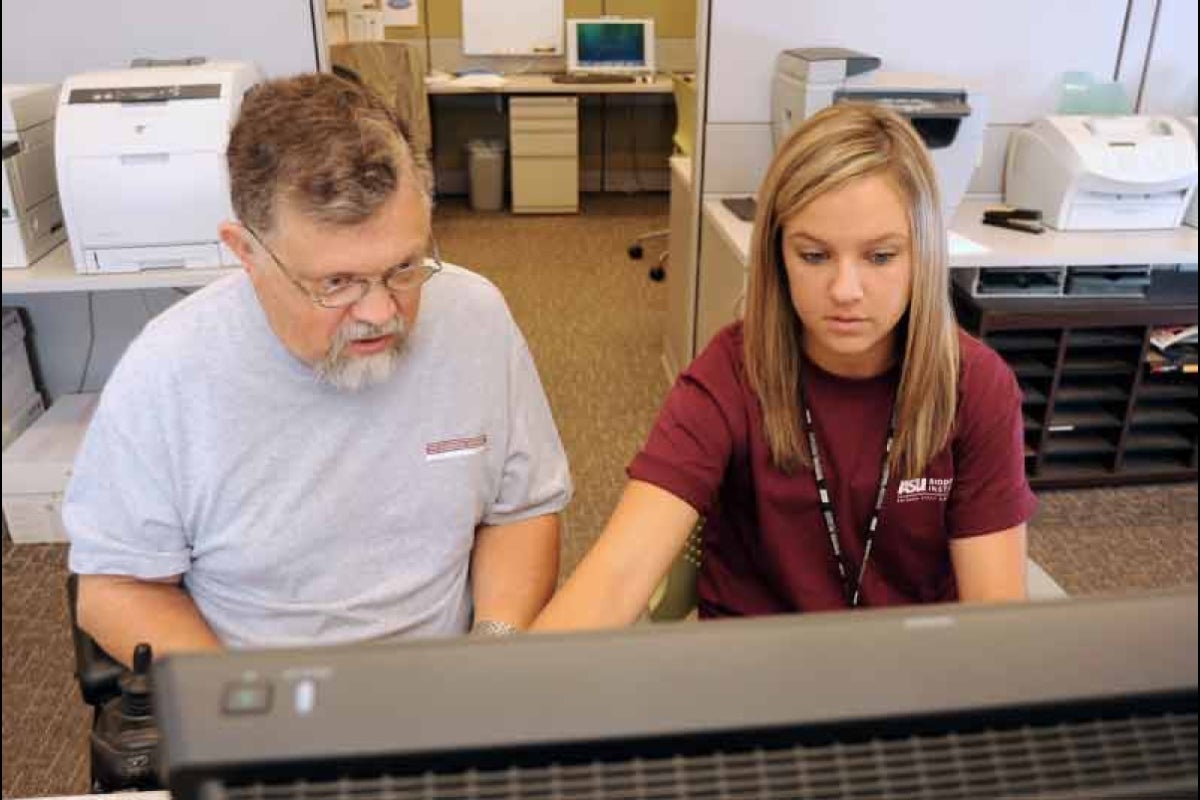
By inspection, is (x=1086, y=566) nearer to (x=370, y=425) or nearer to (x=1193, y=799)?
(x=370, y=425)

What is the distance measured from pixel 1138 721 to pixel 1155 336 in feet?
9.55

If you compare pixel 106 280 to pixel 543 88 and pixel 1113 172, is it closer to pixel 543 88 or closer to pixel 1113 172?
pixel 1113 172

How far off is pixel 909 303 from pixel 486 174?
5257mm

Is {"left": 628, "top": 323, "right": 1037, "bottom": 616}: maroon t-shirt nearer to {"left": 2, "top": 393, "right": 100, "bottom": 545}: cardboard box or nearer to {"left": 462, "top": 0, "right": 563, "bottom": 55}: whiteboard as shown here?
{"left": 2, "top": 393, "right": 100, "bottom": 545}: cardboard box

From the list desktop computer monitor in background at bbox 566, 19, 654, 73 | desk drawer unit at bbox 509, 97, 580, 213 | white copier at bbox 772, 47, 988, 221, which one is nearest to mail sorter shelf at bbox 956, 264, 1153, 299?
white copier at bbox 772, 47, 988, 221

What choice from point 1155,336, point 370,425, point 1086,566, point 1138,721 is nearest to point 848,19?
point 1155,336

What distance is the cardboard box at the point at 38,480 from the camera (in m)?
2.69

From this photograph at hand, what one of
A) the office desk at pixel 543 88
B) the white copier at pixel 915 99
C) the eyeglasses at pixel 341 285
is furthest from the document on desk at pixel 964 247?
the office desk at pixel 543 88

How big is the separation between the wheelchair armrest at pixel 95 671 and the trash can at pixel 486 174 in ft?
16.9

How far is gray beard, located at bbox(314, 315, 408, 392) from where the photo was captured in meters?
1.13

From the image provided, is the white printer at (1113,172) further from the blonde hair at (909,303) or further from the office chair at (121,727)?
the office chair at (121,727)

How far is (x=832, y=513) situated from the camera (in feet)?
4.02

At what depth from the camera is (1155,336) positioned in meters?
2.95

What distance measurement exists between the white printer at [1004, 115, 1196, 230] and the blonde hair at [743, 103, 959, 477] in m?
1.87
